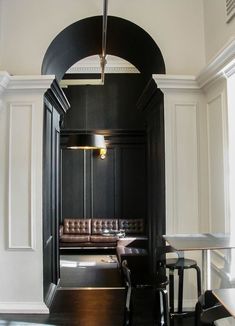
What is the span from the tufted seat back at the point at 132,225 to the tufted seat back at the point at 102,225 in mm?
145

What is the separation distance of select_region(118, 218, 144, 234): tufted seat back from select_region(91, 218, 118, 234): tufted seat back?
0.15 meters

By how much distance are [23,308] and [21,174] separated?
5.20ft

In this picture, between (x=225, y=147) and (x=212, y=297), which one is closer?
(x=212, y=297)

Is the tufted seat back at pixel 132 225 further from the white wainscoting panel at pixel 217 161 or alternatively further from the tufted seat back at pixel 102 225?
A: the white wainscoting panel at pixel 217 161

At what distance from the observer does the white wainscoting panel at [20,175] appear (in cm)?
437

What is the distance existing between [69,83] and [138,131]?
208cm

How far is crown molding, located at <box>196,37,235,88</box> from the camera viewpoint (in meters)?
3.14

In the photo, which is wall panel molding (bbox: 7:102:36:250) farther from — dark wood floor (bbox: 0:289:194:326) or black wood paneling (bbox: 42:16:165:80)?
dark wood floor (bbox: 0:289:194:326)

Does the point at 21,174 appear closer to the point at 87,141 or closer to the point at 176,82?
the point at 87,141

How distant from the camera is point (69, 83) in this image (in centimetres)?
889

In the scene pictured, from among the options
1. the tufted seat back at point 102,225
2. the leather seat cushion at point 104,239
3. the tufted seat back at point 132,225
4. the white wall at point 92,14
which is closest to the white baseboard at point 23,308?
the white wall at point 92,14

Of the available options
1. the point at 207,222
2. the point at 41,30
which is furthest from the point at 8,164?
the point at 207,222

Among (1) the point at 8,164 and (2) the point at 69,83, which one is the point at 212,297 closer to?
(1) the point at 8,164

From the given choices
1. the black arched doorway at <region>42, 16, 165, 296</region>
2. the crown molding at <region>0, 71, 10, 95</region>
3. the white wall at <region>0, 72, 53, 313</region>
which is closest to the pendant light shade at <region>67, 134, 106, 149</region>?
the black arched doorway at <region>42, 16, 165, 296</region>
